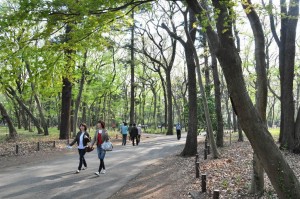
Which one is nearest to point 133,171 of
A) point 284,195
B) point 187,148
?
point 187,148

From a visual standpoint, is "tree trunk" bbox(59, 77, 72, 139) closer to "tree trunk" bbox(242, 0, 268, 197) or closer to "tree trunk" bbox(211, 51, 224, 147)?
"tree trunk" bbox(211, 51, 224, 147)

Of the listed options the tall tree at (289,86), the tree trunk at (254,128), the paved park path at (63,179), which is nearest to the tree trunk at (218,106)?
the tall tree at (289,86)

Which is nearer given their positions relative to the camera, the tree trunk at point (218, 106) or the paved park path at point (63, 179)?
the paved park path at point (63, 179)

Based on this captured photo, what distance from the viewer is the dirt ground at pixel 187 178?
29.0ft

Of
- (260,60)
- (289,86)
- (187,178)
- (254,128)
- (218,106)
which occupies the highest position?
(289,86)

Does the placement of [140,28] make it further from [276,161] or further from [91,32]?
[276,161]

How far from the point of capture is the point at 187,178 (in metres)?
11.0

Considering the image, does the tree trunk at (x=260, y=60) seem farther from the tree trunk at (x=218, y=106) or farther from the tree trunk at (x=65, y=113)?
the tree trunk at (x=65, y=113)

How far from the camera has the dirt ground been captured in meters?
8.84

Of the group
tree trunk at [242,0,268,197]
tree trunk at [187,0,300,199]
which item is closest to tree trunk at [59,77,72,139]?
tree trunk at [242,0,268,197]

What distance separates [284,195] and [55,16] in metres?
6.57

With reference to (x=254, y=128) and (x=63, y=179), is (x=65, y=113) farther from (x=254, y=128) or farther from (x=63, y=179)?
(x=254, y=128)

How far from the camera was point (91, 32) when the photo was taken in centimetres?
907

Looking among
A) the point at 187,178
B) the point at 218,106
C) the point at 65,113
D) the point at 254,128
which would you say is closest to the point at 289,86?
the point at 218,106
